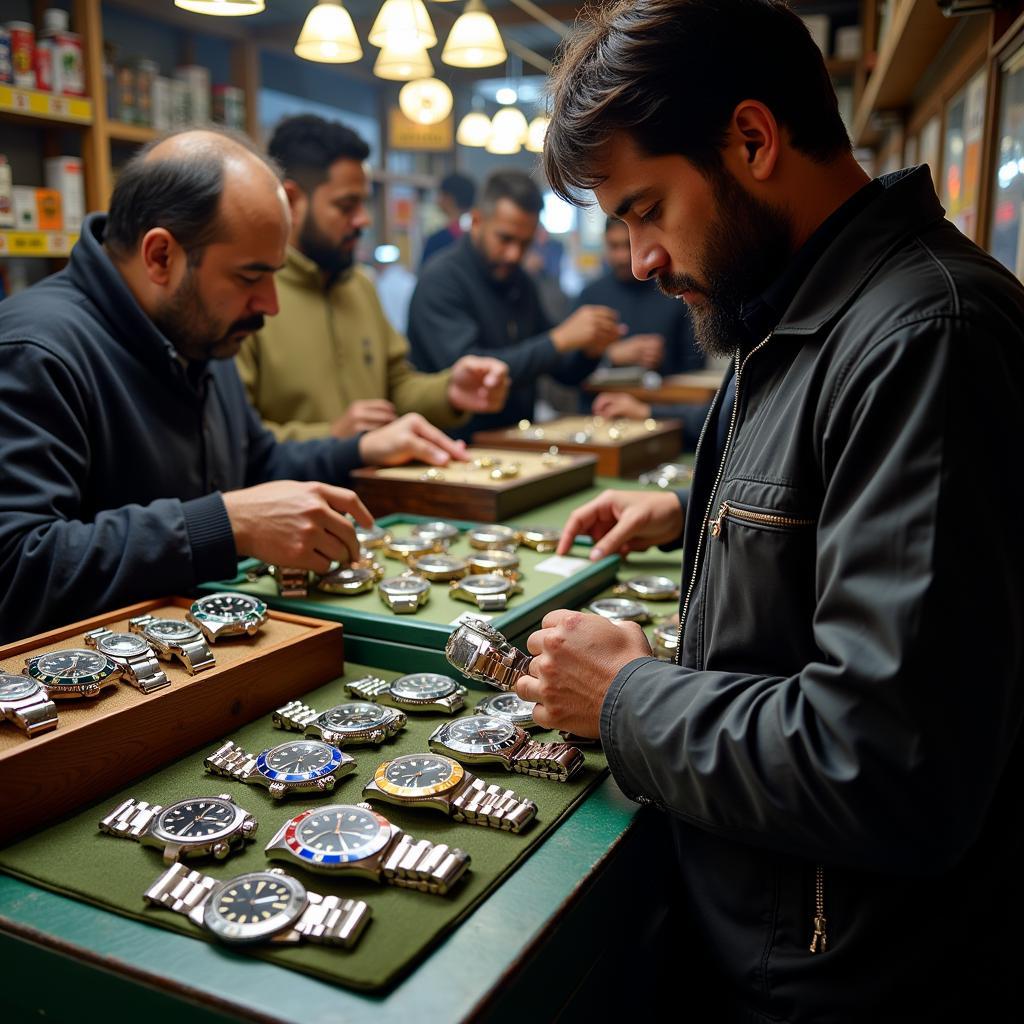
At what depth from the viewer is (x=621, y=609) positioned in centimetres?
182

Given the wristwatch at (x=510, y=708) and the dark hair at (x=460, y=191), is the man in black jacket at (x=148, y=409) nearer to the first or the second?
the wristwatch at (x=510, y=708)

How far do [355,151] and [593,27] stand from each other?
2.37 meters

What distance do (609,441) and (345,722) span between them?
1980 mm

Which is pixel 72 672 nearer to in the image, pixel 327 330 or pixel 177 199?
pixel 177 199

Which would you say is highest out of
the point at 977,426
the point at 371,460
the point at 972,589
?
the point at 977,426

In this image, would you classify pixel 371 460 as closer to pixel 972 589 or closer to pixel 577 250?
pixel 972 589

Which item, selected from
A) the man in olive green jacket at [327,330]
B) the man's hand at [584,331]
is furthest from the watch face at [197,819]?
the man's hand at [584,331]

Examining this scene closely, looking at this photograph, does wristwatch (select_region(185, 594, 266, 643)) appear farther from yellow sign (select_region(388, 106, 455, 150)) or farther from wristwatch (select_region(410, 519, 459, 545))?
yellow sign (select_region(388, 106, 455, 150))

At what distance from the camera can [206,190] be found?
78.7 inches

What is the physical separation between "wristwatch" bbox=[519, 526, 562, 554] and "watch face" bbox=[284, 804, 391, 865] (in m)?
1.10

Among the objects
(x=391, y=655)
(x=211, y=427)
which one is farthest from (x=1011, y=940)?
(x=211, y=427)

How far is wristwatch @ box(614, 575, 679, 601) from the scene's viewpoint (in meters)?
1.94

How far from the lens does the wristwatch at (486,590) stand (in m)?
1.69

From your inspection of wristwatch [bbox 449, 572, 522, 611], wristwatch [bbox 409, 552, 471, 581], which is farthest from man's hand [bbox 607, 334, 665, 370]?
wristwatch [bbox 449, 572, 522, 611]
